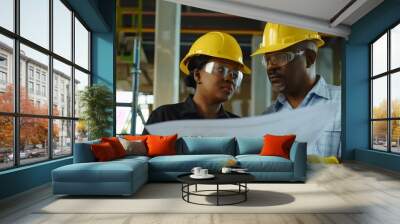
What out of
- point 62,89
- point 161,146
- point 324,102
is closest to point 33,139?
point 62,89

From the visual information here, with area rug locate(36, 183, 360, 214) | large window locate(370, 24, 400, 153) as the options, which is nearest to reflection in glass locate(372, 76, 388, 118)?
large window locate(370, 24, 400, 153)

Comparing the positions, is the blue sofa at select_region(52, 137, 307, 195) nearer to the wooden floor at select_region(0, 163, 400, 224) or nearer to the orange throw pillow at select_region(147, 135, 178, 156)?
the orange throw pillow at select_region(147, 135, 178, 156)

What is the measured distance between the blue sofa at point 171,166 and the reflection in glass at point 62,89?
1.21 metres

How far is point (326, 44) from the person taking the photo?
26.3 feet

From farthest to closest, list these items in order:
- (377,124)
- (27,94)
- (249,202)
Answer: (377,124), (27,94), (249,202)

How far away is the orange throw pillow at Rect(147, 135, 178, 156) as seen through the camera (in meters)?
6.21

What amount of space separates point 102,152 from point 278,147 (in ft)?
9.12

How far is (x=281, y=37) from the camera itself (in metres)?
7.63

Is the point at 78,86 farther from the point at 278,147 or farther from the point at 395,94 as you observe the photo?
the point at 395,94

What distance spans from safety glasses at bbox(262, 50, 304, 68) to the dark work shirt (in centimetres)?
134

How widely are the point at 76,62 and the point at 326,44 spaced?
207 inches

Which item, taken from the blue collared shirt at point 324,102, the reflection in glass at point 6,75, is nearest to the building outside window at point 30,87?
the reflection in glass at point 6,75

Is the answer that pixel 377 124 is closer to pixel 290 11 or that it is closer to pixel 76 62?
pixel 290 11

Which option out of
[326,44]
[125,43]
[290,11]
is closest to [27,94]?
[125,43]
